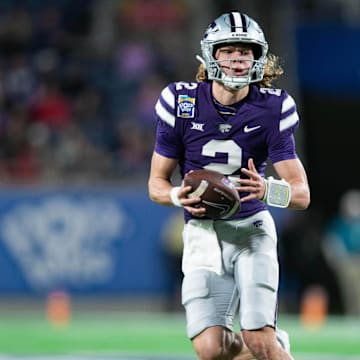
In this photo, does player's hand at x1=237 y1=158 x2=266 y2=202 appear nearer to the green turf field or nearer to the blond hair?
the blond hair

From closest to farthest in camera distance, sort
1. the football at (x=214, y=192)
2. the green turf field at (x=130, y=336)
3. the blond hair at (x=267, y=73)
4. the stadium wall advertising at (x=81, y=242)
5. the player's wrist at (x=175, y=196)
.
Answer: the football at (x=214, y=192), the player's wrist at (x=175, y=196), the blond hair at (x=267, y=73), the green turf field at (x=130, y=336), the stadium wall advertising at (x=81, y=242)

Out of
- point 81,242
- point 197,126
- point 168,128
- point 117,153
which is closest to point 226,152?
point 197,126

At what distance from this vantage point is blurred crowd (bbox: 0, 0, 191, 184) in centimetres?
1252

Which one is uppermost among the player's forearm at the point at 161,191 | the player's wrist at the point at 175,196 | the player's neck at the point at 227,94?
the player's neck at the point at 227,94

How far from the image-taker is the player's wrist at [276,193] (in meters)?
5.34

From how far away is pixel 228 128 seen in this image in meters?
5.52

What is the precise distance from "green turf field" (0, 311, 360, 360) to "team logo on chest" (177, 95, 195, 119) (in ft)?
9.85

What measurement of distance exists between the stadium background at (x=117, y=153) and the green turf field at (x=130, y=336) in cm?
10

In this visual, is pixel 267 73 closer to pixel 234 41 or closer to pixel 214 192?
pixel 234 41

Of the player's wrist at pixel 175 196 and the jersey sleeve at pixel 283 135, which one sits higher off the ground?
the jersey sleeve at pixel 283 135

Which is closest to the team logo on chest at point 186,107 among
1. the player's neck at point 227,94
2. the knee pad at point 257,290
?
the player's neck at point 227,94

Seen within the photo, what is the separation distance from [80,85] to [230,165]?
7917 mm

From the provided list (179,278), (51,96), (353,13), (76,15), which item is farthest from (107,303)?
(353,13)

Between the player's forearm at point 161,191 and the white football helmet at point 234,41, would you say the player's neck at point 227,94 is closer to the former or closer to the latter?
the white football helmet at point 234,41
